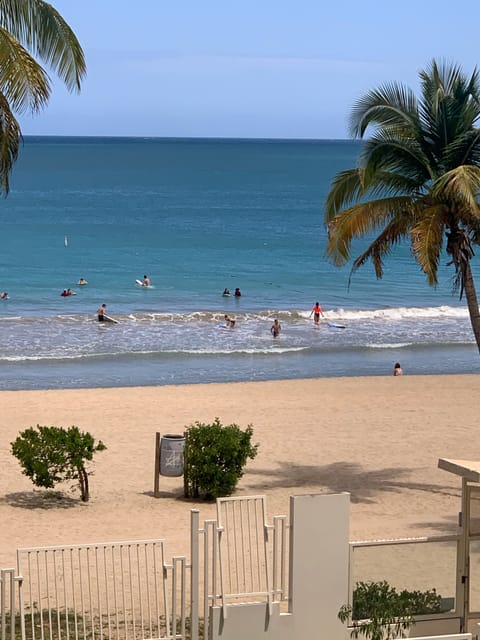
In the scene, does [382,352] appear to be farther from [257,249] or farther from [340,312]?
[257,249]

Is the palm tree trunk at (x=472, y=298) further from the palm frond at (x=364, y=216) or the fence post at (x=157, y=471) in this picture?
the fence post at (x=157, y=471)

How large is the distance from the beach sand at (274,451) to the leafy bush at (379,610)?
149 inches

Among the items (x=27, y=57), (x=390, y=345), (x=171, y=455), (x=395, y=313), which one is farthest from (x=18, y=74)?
(x=395, y=313)

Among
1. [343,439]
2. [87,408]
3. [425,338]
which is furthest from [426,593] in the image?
[425,338]

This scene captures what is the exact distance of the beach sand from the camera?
15469 mm

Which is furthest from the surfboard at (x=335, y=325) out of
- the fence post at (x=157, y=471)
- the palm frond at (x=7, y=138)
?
the palm frond at (x=7, y=138)

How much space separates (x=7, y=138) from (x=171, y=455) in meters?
5.17

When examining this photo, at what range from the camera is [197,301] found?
50.6 m

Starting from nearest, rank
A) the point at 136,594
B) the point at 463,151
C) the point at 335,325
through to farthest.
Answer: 1. the point at 136,594
2. the point at 463,151
3. the point at 335,325

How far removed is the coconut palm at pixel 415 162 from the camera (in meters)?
16.1

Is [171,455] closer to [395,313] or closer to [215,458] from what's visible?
[215,458]

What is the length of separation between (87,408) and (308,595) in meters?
15.8

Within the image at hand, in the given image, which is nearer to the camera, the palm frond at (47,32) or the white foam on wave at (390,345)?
the palm frond at (47,32)

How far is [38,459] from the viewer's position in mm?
16188
